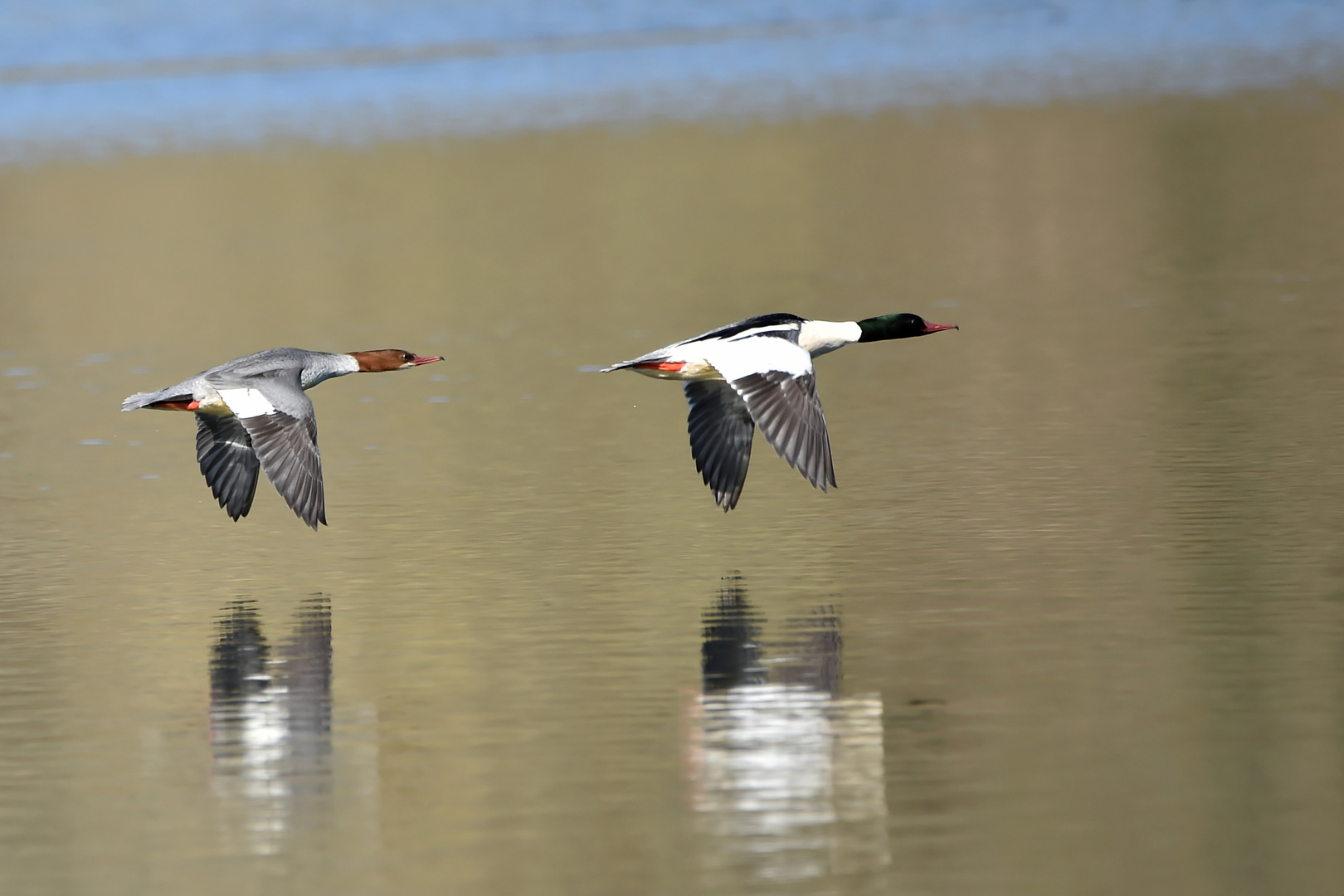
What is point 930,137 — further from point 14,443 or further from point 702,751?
point 702,751

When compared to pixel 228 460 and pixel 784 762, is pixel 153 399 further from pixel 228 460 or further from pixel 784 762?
pixel 784 762

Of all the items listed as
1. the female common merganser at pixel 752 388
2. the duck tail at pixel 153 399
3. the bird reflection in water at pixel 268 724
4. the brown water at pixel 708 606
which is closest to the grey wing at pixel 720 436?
the female common merganser at pixel 752 388

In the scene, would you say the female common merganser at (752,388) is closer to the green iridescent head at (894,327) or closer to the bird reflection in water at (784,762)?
the green iridescent head at (894,327)

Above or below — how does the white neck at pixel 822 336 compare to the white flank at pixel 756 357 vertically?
above

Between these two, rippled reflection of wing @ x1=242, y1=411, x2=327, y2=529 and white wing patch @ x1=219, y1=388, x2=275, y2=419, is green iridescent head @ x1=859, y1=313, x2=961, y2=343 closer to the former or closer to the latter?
rippled reflection of wing @ x1=242, y1=411, x2=327, y2=529

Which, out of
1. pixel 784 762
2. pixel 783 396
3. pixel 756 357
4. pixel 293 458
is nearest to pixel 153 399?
pixel 293 458

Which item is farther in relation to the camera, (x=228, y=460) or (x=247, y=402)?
(x=228, y=460)

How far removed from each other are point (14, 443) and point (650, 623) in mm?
8897

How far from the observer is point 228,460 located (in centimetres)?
1450

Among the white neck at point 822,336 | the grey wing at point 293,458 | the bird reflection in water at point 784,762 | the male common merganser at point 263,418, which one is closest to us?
the bird reflection in water at point 784,762

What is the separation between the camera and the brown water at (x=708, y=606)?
8.64 meters

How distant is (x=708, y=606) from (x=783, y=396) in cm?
150

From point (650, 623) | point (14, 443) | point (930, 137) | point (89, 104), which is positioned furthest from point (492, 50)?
point (650, 623)

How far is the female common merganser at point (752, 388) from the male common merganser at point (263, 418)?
68.5 inches
